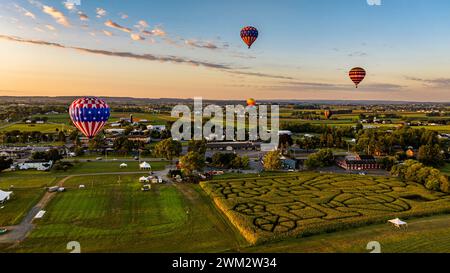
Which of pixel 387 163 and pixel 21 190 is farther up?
pixel 387 163

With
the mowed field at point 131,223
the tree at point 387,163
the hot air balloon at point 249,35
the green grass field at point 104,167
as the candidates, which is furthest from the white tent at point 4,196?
the tree at point 387,163

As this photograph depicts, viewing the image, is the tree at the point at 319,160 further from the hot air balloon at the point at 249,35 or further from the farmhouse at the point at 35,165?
the farmhouse at the point at 35,165

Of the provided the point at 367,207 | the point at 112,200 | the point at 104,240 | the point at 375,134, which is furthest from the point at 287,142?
the point at 104,240

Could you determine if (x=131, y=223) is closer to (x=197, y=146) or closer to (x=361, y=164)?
(x=197, y=146)

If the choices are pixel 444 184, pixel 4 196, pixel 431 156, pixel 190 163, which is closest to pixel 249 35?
pixel 190 163

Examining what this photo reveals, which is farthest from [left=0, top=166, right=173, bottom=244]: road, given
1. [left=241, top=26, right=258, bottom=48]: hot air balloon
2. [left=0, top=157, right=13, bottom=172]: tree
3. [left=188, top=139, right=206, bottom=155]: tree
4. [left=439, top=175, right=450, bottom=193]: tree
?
[left=439, top=175, right=450, bottom=193]: tree

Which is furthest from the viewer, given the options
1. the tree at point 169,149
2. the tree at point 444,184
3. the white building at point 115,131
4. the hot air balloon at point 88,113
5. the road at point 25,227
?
the white building at point 115,131
